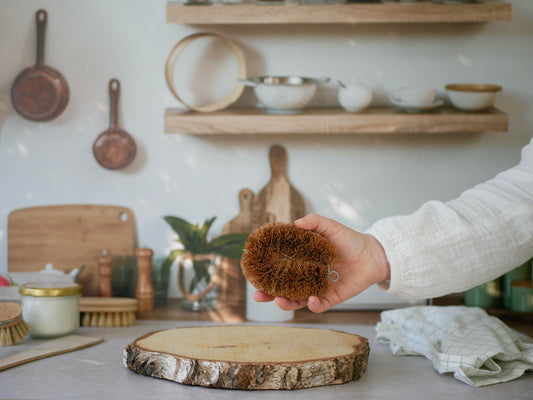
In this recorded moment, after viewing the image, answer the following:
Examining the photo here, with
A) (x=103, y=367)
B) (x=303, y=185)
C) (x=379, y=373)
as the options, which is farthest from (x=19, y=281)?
(x=379, y=373)

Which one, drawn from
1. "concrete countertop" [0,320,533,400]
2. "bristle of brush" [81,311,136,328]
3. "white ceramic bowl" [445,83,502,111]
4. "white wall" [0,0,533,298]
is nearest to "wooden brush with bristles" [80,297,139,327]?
"bristle of brush" [81,311,136,328]

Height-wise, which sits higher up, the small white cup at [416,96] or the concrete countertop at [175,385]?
Answer: the small white cup at [416,96]

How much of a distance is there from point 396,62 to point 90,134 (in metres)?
1.00

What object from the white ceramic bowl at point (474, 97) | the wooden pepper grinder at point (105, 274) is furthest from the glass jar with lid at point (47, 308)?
the white ceramic bowl at point (474, 97)

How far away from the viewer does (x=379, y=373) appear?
1437mm

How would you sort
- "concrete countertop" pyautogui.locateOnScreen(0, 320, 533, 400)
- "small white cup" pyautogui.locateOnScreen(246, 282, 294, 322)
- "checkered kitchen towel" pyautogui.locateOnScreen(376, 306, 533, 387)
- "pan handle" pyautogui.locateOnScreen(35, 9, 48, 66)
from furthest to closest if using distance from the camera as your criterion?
"pan handle" pyautogui.locateOnScreen(35, 9, 48, 66) < "small white cup" pyautogui.locateOnScreen(246, 282, 294, 322) < "checkered kitchen towel" pyautogui.locateOnScreen(376, 306, 533, 387) < "concrete countertop" pyautogui.locateOnScreen(0, 320, 533, 400)

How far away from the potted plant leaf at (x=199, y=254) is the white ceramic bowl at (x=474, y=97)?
2.45ft

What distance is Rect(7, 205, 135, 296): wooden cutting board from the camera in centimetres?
221

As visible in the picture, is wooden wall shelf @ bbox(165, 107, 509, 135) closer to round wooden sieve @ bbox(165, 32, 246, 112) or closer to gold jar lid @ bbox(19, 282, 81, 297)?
round wooden sieve @ bbox(165, 32, 246, 112)

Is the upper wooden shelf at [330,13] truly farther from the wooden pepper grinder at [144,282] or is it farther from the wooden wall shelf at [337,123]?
the wooden pepper grinder at [144,282]

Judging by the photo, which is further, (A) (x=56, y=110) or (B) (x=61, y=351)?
(A) (x=56, y=110)

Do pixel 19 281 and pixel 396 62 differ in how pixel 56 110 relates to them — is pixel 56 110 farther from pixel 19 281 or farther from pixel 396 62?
pixel 396 62

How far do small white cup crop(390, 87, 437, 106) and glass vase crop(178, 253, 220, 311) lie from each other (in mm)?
724

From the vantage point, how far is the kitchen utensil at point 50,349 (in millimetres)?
1439
